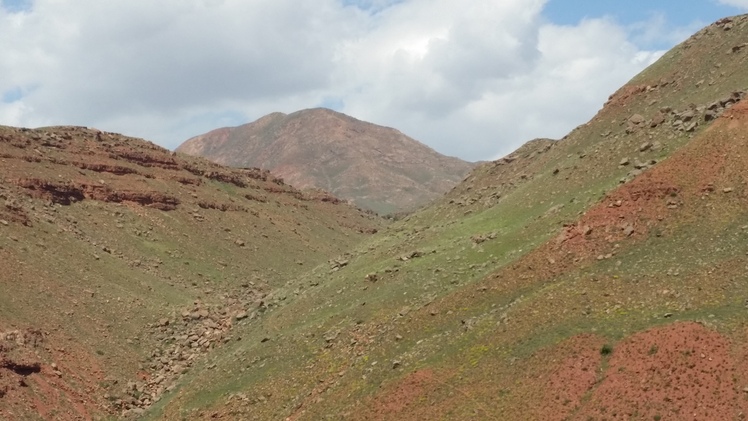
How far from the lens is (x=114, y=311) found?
5588cm

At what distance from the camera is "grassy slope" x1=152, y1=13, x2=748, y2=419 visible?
32.5 meters

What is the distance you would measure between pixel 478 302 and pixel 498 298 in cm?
115

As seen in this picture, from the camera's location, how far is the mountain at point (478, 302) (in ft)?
99.1

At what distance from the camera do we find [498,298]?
38.8 meters

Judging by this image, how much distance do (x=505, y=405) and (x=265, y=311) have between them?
27.9 meters

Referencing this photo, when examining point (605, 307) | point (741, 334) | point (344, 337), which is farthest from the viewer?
point (344, 337)

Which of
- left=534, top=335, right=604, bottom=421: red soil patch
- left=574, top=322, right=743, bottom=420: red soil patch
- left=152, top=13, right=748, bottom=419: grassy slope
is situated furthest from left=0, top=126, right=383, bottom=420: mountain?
left=574, top=322, right=743, bottom=420: red soil patch

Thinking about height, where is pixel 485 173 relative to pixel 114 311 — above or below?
above

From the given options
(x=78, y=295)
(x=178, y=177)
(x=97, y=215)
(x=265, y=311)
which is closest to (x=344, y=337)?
(x=265, y=311)

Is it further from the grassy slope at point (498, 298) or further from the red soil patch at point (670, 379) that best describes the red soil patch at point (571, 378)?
the red soil patch at point (670, 379)

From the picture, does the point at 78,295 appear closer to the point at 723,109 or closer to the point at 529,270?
→ the point at 529,270

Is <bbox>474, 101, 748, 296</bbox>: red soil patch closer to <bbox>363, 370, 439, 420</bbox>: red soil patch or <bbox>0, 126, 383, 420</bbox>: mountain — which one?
<bbox>363, 370, 439, 420</bbox>: red soil patch

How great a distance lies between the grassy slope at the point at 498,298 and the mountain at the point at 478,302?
0.14 meters

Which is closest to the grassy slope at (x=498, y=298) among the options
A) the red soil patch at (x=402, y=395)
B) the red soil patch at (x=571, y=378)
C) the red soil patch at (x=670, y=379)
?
the red soil patch at (x=402, y=395)
